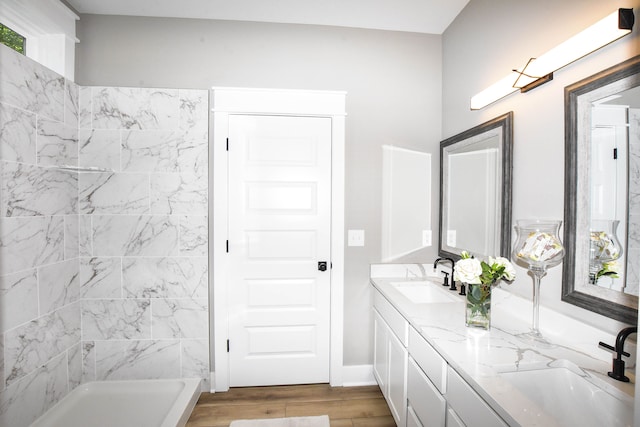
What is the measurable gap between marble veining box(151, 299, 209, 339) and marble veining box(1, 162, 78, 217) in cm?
89

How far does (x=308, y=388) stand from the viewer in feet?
7.41

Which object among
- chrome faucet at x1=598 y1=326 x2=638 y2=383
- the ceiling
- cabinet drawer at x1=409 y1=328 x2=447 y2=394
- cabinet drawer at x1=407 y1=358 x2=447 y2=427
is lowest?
cabinet drawer at x1=407 y1=358 x2=447 y2=427

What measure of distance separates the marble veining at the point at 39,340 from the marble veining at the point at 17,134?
0.97 m

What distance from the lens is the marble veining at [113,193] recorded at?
215 centimetres

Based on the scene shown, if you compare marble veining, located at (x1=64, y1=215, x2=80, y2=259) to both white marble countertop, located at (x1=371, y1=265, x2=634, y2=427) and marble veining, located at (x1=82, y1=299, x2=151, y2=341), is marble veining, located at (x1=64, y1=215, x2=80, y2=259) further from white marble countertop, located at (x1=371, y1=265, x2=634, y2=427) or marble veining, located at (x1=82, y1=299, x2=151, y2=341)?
white marble countertop, located at (x1=371, y1=265, x2=634, y2=427)

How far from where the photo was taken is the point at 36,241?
1812 millimetres

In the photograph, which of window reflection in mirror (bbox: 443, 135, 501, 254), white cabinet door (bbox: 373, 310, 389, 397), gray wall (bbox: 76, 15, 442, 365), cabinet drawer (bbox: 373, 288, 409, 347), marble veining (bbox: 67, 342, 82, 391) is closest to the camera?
cabinet drawer (bbox: 373, 288, 409, 347)

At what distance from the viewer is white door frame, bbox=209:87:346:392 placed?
86.4 inches

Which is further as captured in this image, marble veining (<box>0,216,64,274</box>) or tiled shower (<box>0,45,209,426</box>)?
tiled shower (<box>0,45,209,426</box>)

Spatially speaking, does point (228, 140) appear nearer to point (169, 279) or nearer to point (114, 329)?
point (169, 279)

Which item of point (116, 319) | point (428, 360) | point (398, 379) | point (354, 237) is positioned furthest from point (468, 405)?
point (116, 319)

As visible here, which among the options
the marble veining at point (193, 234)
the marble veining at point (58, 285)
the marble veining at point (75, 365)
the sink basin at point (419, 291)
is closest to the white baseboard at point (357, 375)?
the sink basin at point (419, 291)

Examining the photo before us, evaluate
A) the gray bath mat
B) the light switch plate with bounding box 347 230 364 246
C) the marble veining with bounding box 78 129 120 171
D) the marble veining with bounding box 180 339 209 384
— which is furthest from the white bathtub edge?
the marble veining with bounding box 78 129 120 171

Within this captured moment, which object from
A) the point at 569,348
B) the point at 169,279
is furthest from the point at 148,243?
the point at 569,348
